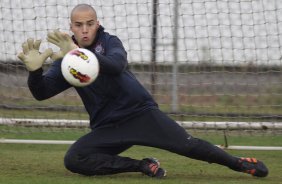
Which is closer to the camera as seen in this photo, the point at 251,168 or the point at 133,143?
the point at 251,168

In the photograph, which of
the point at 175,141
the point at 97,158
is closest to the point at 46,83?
the point at 97,158

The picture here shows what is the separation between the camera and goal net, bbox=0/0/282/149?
8.48 m

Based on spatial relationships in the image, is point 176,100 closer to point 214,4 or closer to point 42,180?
point 214,4

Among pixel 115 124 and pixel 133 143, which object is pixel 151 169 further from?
pixel 115 124

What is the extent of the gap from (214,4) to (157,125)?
290 centimetres

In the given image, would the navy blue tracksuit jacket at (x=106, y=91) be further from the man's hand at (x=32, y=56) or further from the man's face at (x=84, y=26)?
the man's hand at (x=32, y=56)

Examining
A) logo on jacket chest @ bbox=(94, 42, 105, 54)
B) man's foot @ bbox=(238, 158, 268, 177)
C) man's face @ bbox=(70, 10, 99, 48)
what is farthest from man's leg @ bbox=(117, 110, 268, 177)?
man's face @ bbox=(70, 10, 99, 48)

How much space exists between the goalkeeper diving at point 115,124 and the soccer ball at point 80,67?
0.48 metres

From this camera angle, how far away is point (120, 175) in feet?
20.4

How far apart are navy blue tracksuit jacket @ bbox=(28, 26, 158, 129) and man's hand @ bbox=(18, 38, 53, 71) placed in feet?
0.58

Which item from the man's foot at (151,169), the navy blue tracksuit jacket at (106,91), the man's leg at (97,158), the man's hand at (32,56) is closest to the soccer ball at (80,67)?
the man's hand at (32,56)

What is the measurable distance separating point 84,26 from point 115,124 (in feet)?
2.61

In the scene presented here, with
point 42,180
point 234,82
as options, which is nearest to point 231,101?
point 234,82

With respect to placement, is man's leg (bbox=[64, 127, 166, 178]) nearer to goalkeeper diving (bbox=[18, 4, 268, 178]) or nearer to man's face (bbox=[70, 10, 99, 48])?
goalkeeper diving (bbox=[18, 4, 268, 178])
